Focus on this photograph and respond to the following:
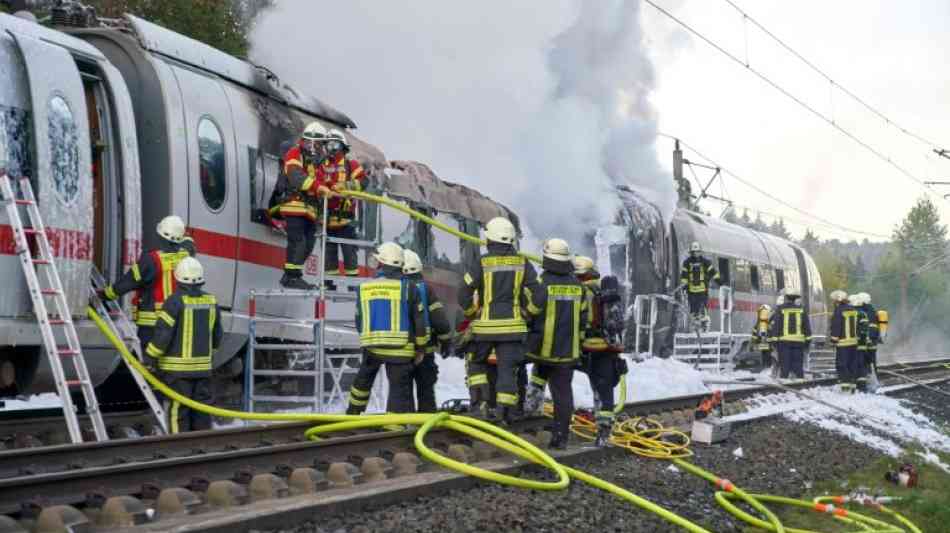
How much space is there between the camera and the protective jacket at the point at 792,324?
61.0 feet

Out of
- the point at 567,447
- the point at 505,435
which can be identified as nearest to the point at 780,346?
the point at 567,447

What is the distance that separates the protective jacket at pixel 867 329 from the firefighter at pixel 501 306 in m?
11.4

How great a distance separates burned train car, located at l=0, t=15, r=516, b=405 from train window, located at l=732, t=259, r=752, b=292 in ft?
46.6

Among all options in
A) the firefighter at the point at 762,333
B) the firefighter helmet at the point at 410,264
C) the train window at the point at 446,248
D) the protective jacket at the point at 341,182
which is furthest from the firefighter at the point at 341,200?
the firefighter at the point at 762,333

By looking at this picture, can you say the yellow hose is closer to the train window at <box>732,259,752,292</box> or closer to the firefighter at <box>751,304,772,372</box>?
the firefighter at <box>751,304,772,372</box>

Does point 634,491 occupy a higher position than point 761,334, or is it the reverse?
point 761,334

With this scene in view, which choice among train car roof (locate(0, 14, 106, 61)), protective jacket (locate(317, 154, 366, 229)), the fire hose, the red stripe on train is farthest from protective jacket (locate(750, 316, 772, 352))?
the red stripe on train

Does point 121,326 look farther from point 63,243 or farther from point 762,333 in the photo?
point 762,333

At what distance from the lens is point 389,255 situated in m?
8.91

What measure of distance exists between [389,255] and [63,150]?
104 inches

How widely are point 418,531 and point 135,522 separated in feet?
4.52

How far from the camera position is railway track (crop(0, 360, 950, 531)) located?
535 centimetres

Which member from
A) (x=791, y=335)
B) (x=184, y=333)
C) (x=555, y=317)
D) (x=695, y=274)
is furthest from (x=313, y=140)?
(x=695, y=274)

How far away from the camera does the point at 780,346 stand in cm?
1923
